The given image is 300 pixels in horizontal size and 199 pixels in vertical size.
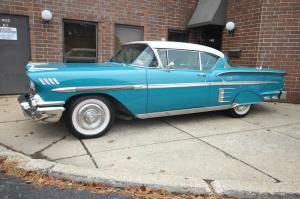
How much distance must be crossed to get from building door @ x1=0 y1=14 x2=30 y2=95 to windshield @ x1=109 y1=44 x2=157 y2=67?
10.9 ft

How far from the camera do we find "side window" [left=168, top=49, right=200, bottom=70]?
4941 mm

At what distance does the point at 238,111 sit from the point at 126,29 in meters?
4.56

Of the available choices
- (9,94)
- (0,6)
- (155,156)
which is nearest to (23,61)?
(9,94)

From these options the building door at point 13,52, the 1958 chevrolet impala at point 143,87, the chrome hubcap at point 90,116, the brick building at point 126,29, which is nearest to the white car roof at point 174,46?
the 1958 chevrolet impala at point 143,87

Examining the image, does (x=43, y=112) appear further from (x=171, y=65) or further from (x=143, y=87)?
(x=171, y=65)

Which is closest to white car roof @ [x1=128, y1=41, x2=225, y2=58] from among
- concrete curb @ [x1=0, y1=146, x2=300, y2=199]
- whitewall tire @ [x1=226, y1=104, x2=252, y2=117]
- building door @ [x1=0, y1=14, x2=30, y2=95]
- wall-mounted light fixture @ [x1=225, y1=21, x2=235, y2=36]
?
whitewall tire @ [x1=226, y1=104, x2=252, y2=117]

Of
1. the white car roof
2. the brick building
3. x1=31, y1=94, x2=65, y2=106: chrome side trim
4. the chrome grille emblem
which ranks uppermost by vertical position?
the brick building

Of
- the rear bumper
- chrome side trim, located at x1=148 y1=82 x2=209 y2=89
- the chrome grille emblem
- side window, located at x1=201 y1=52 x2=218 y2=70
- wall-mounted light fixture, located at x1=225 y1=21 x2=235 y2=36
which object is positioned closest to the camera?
the chrome grille emblem

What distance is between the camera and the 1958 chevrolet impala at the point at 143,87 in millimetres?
3924

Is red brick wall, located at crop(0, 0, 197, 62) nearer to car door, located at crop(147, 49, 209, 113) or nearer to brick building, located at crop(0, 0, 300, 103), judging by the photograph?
brick building, located at crop(0, 0, 300, 103)

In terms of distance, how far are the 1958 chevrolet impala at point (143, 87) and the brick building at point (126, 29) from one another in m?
1.97

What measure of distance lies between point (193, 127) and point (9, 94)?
205 inches

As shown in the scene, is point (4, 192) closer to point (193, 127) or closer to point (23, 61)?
point (193, 127)

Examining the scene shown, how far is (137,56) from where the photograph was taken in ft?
16.1
